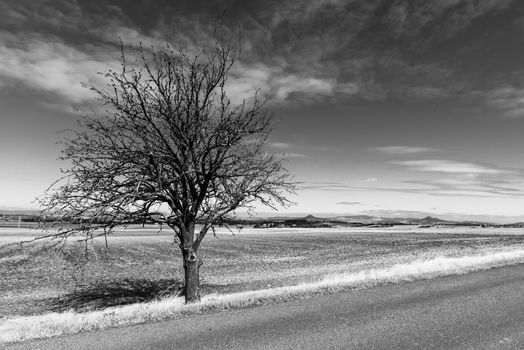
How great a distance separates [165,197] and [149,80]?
14.1 feet

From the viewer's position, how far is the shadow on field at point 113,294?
18.8 metres

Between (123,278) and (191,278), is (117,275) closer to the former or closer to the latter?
(123,278)

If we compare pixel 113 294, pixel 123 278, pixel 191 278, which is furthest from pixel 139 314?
pixel 123 278

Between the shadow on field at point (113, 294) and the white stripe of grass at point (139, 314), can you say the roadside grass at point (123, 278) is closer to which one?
the shadow on field at point (113, 294)

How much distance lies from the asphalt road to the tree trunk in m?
4.67

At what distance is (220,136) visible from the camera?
596 inches

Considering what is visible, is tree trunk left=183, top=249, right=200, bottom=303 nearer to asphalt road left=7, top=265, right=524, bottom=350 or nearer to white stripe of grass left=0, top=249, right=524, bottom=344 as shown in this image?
white stripe of grass left=0, top=249, right=524, bottom=344

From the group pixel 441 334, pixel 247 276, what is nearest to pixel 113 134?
pixel 441 334

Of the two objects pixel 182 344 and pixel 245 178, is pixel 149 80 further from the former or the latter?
pixel 182 344

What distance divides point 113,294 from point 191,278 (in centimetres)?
898

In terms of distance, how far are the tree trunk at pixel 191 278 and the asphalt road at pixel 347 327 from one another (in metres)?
4.67

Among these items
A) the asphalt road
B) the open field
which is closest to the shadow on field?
the open field

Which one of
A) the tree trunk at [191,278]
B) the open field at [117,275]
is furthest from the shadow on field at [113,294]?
the tree trunk at [191,278]

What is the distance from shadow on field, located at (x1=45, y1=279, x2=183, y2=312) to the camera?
742 inches
